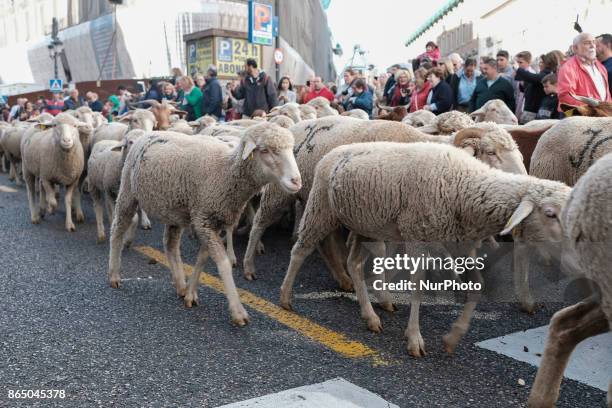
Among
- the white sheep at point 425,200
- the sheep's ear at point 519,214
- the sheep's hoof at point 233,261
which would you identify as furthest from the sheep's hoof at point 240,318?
the sheep's ear at point 519,214

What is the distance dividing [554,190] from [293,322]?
1.54 meters

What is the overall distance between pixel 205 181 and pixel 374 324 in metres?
1.31

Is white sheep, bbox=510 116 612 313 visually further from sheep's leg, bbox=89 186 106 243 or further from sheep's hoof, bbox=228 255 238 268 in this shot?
sheep's leg, bbox=89 186 106 243

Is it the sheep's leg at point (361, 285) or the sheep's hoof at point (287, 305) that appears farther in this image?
the sheep's hoof at point (287, 305)

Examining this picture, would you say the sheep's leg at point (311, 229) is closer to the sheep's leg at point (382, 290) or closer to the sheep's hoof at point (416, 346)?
the sheep's leg at point (382, 290)

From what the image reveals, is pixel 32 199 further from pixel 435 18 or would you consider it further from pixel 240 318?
pixel 435 18

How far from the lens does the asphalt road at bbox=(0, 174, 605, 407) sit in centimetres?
234

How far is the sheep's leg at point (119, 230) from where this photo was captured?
393 cm

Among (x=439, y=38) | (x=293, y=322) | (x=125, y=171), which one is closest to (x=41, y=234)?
(x=125, y=171)

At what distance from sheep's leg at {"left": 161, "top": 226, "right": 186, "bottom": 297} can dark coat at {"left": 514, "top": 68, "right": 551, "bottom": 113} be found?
388 cm

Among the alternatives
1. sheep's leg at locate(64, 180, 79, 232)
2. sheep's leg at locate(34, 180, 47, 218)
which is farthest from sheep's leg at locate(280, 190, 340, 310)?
sheep's leg at locate(34, 180, 47, 218)

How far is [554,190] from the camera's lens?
243 cm

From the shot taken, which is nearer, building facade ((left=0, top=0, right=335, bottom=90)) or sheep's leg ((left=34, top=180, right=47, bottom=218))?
sheep's leg ((left=34, top=180, right=47, bottom=218))

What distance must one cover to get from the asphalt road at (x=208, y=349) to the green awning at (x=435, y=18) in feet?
188
